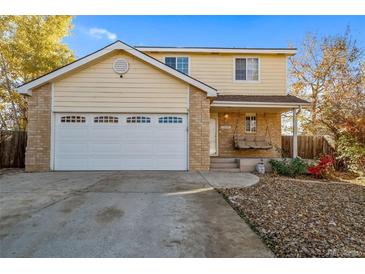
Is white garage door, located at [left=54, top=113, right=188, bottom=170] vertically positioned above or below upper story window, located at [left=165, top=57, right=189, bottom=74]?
below

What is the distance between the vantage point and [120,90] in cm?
889

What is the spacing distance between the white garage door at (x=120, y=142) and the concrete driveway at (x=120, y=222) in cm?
218

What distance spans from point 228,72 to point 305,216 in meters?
9.12

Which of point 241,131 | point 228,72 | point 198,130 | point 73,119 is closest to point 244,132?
point 241,131

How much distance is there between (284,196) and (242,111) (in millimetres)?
6716

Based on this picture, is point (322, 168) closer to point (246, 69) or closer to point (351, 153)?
point (351, 153)

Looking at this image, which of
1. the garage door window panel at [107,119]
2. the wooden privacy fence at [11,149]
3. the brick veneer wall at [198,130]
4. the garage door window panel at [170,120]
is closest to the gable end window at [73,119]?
the garage door window panel at [107,119]

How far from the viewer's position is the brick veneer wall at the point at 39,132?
8539mm

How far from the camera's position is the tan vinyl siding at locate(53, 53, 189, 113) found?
879 centimetres

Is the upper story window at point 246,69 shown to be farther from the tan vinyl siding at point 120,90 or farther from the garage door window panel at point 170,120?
the garage door window panel at point 170,120

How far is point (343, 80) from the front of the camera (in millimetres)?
15062

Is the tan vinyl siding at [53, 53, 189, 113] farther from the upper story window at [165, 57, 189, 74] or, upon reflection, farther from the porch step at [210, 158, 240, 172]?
the upper story window at [165, 57, 189, 74]

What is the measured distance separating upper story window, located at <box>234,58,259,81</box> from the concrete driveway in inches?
298

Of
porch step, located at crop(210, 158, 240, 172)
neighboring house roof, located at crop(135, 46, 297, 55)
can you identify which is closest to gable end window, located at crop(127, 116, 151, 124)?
porch step, located at crop(210, 158, 240, 172)
